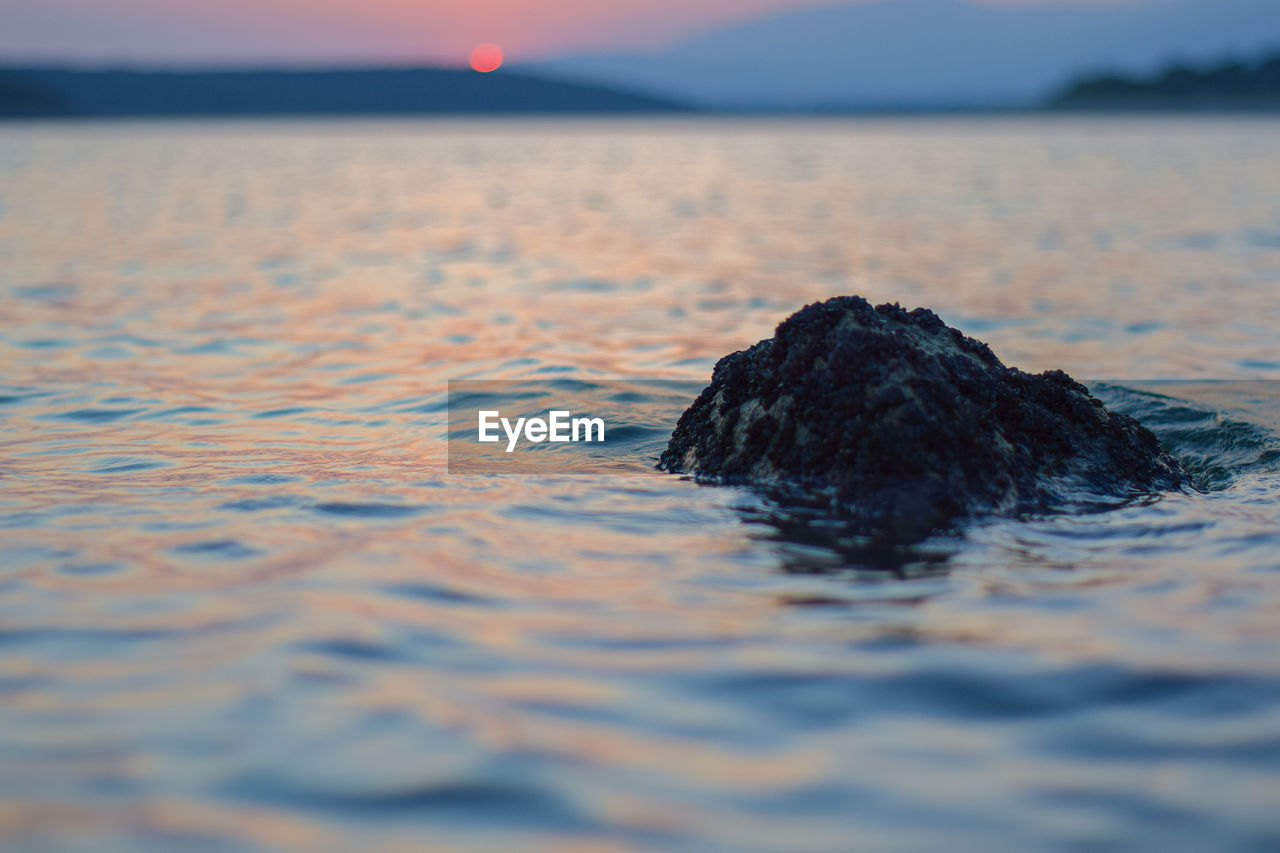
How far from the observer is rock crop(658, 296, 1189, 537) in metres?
4.70

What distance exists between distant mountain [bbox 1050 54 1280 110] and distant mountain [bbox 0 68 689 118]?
6535cm

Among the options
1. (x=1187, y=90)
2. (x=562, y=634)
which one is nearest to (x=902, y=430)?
(x=562, y=634)

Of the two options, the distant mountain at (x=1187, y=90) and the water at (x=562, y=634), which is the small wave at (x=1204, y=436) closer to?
the water at (x=562, y=634)

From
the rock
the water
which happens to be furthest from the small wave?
the rock

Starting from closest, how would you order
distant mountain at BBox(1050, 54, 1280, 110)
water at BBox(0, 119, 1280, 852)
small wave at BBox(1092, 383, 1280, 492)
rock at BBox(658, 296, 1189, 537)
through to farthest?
water at BBox(0, 119, 1280, 852), rock at BBox(658, 296, 1189, 537), small wave at BBox(1092, 383, 1280, 492), distant mountain at BBox(1050, 54, 1280, 110)

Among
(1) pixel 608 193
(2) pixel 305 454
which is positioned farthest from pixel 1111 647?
(1) pixel 608 193

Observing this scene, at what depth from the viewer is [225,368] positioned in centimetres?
876

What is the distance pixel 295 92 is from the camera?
155250 mm

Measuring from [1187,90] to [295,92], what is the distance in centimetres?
11583

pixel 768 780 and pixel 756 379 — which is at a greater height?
pixel 756 379

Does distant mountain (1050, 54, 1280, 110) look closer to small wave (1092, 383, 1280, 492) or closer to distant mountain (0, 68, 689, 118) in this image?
distant mountain (0, 68, 689, 118)

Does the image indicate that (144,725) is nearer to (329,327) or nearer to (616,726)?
(616,726)

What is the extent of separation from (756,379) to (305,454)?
255 centimetres

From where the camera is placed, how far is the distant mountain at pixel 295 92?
130 m
